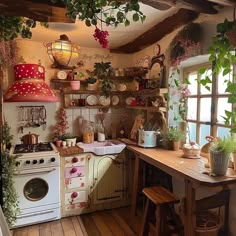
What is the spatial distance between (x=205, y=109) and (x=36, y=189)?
2061mm

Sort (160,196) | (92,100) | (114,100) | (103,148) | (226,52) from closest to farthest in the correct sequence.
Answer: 1. (226,52)
2. (160,196)
3. (103,148)
4. (92,100)
5. (114,100)

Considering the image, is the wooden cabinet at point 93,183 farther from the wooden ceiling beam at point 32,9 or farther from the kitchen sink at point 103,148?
the wooden ceiling beam at point 32,9

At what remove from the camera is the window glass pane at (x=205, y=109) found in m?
2.29

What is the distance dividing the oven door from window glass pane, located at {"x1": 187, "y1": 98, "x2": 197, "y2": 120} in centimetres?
163

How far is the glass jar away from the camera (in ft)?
9.77

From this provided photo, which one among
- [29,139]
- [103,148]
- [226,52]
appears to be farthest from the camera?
[29,139]

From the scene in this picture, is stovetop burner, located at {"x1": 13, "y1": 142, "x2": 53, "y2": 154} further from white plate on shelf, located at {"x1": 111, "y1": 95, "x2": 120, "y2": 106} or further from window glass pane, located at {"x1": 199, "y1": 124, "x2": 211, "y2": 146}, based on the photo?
window glass pane, located at {"x1": 199, "y1": 124, "x2": 211, "y2": 146}

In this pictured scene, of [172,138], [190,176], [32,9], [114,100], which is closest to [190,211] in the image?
[190,176]

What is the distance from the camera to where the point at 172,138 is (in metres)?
2.48

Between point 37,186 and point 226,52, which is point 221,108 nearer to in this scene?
point 226,52

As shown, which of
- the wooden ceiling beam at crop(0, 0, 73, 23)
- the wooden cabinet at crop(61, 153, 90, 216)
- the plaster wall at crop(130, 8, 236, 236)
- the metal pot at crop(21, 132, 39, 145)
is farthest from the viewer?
the metal pot at crop(21, 132, 39, 145)

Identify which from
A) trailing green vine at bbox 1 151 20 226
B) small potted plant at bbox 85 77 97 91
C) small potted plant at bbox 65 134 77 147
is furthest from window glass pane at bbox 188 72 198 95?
trailing green vine at bbox 1 151 20 226

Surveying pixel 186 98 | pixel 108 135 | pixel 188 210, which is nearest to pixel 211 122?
pixel 186 98

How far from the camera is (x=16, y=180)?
2320 mm
